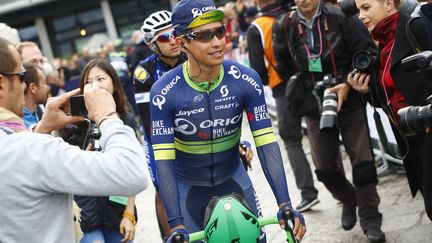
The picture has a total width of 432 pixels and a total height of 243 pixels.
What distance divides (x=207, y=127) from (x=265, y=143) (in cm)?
42

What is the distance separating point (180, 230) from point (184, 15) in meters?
1.37

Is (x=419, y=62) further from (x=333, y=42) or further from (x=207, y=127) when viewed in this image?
(x=333, y=42)

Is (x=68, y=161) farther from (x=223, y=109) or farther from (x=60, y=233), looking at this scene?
(x=223, y=109)

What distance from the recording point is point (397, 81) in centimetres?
458

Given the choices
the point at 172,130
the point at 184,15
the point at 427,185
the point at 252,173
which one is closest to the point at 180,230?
the point at 172,130

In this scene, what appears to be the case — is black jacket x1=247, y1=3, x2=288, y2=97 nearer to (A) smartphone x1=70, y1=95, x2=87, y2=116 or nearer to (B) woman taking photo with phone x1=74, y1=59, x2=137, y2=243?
(B) woman taking photo with phone x1=74, y1=59, x2=137, y2=243

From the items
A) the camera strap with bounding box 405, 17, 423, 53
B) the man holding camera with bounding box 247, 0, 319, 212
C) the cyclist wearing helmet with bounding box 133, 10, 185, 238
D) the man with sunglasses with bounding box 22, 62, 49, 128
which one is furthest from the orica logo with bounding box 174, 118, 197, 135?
the man holding camera with bounding box 247, 0, 319, 212

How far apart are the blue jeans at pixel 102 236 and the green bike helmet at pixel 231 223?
1.69 m

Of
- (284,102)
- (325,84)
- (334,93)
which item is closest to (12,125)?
(334,93)

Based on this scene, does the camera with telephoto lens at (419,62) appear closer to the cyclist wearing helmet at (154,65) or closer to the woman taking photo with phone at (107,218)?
the woman taking photo with phone at (107,218)

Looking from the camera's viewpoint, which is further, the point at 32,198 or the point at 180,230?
the point at 180,230

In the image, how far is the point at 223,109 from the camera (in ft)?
14.4

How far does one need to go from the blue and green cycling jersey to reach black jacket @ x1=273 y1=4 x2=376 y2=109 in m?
1.71

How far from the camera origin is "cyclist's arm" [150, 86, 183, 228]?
408 cm
